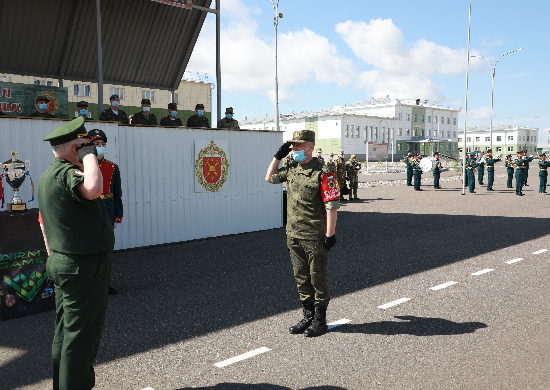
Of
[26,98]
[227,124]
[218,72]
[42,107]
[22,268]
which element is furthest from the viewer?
[218,72]

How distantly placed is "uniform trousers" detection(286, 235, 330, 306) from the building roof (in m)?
10.5

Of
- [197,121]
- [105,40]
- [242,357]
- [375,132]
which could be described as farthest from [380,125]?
[242,357]

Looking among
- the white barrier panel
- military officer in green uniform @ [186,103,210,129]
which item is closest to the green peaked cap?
the white barrier panel

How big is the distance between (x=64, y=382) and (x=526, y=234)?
10.5 m

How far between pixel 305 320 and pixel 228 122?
26.3 ft

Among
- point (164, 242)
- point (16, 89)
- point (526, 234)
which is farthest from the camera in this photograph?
point (526, 234)

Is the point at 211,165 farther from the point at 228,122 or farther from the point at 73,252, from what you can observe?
the point at 73,252

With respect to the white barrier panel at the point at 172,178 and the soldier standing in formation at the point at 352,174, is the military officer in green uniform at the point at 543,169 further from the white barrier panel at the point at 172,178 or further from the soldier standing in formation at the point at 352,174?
the white barrier panel at the point at 172,178

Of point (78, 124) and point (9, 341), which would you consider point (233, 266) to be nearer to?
point (9, 341)

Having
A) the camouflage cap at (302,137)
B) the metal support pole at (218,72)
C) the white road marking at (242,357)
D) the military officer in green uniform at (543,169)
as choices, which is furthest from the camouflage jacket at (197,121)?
the military officer in green uniform at (543,169)

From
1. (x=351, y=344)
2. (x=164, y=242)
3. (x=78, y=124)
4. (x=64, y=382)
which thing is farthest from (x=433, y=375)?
(x=164, y=242)

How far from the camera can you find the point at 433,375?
12.9 ft

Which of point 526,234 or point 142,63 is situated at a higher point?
point 142,63

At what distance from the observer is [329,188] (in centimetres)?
477
